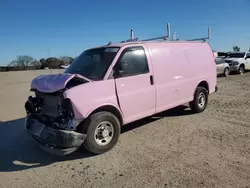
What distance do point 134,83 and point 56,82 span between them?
167 centimetres

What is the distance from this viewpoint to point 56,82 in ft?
14.7

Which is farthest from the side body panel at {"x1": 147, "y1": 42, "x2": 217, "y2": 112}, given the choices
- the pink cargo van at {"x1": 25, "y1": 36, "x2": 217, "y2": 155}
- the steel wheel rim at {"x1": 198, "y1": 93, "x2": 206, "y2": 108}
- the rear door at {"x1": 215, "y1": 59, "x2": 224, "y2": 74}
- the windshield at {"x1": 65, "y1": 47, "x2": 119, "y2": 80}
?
the rear door at {"x1": 215, "y1": 59, "x2": 224, "y2": 74}

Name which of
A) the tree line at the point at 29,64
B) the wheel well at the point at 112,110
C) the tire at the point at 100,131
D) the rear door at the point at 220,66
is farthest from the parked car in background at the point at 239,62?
the tree line at the point at 29,64

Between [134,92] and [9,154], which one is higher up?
[134,92]

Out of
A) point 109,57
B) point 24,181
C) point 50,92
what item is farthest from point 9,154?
point 109,57

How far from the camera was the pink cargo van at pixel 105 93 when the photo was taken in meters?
4.36

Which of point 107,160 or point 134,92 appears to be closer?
point 107,160

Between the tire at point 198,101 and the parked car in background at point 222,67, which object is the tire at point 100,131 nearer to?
the tire at point 198,101

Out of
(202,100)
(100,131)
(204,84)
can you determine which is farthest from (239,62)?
(100,131)

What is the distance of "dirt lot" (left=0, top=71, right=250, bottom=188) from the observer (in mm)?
3715

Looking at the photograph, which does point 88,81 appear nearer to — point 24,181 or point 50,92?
point 50,92

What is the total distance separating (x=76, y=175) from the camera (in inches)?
158

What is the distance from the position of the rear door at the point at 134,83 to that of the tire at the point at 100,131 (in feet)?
1.32

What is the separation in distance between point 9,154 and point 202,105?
542 centimetres
